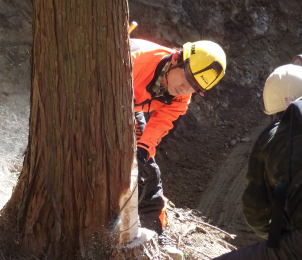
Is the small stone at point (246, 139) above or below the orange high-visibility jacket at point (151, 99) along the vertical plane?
below

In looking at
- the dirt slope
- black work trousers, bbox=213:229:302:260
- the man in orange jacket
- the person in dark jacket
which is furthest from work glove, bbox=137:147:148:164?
the dirt slope

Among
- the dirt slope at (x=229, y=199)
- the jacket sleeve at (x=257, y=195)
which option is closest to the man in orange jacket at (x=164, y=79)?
the jacket sleeve at (x=257, y=195)

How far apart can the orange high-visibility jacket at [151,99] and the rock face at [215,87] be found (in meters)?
1.20

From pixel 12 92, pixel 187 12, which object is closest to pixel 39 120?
pixel 12 92

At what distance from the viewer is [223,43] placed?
959cm

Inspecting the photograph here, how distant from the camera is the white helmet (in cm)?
221

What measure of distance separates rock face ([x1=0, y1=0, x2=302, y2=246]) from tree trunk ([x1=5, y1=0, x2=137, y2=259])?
1659 mm

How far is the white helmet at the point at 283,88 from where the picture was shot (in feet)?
7.27

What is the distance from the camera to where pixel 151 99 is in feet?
11.4

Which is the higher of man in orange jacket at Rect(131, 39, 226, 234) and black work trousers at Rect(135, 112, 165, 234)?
man in orange jacket at Rect(131, 39, 226, 234)

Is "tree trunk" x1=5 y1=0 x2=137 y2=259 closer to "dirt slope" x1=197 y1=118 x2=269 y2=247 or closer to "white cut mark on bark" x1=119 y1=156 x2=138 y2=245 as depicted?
"white cut mark on bark" x1=119 y1=156 x2=138 y2=245

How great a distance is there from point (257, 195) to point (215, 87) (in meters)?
6.84

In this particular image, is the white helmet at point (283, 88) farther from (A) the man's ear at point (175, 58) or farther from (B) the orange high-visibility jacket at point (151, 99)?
(B) the orange high-visibility jacket at point (151, 99)

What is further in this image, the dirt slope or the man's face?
the dirt slope
